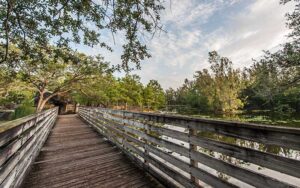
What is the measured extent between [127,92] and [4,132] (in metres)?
38.8

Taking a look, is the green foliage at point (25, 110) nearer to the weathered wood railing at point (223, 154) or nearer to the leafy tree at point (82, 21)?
the leafy tree at point (82, 21)

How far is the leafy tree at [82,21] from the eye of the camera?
11.0 feet

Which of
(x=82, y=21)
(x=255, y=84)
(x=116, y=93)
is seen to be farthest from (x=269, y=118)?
(x=82, y=21)

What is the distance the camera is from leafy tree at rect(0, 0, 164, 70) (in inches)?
132

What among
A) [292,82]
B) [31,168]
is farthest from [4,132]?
[292,82]

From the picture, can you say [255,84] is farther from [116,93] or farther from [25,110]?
[25,110]

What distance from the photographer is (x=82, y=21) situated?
452cm

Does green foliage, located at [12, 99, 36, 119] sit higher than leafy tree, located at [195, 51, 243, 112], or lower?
lower

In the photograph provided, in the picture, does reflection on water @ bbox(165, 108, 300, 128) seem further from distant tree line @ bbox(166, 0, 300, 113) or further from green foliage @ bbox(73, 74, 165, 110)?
green foliage @ bbox(73, 74, 165, 110)

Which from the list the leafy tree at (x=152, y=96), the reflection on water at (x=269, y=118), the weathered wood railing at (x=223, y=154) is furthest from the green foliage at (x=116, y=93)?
the reflection on water at (x=269, y=118)

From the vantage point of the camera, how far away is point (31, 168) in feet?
12.8

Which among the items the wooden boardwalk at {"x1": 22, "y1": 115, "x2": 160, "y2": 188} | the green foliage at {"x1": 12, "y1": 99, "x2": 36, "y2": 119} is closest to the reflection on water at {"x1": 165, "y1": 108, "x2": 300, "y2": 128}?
the wooden boardwalk at {"x1": 22, "y1": 115, "x2": 160, "y2": 188}

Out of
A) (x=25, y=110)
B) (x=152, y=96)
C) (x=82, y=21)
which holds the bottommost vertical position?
(x=25, y=110)

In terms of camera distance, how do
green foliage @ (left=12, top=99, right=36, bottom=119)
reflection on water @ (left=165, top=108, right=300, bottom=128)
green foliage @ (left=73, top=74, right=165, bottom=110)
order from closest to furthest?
reflection on water @ (left=165, top=108, right=300, bottom=128) → green foliage @ (left=73, top=74, right=165, bottom=110) → green foliage @ (left=12, top=99, right=36, bottom=119)
